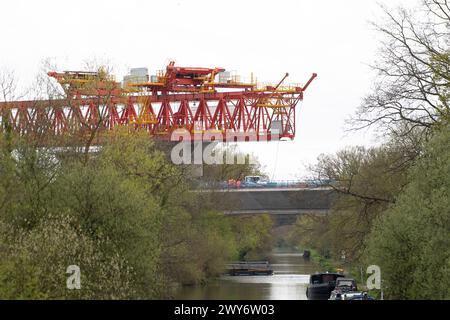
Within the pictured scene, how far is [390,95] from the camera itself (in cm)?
4194

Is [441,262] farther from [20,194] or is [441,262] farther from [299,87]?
[299,87]

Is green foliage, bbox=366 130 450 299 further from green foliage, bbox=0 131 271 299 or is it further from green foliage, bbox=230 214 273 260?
green foliage, bbox=230 214 273 260

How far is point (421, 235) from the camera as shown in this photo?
34469 millimetres

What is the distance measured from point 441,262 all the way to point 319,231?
169 ft

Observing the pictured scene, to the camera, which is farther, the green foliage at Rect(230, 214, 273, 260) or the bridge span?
the green foliage at Rect(230, 214, 273, 260)

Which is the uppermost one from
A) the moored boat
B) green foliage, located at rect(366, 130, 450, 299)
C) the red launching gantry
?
the red launching gantry

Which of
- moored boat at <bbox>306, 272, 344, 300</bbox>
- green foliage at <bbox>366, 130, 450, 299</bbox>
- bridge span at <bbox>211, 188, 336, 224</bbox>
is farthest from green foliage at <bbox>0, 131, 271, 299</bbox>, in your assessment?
bridge span at <bbox>211, 188, 336, 224</bbox>

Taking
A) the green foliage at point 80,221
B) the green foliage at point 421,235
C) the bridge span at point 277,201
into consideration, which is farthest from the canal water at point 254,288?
the green foliage at point 421,235

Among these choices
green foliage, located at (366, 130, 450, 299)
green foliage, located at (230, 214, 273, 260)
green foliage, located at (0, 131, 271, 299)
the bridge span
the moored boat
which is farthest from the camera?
green foliage, located at (230, 214, 273, 260)

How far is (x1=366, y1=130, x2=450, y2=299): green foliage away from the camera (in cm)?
3291

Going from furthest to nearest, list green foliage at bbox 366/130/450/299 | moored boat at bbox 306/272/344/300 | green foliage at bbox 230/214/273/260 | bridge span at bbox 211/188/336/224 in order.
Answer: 1. green foliage at bbox 230/214/273/260
2. bridge span at bbox 211/188/336/224
3. moored boat at bbox 306/272/344/300
4. green foliage at bbox 366/130/450/299

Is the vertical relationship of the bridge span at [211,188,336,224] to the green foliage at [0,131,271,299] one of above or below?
above

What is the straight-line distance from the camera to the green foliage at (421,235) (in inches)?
1296
